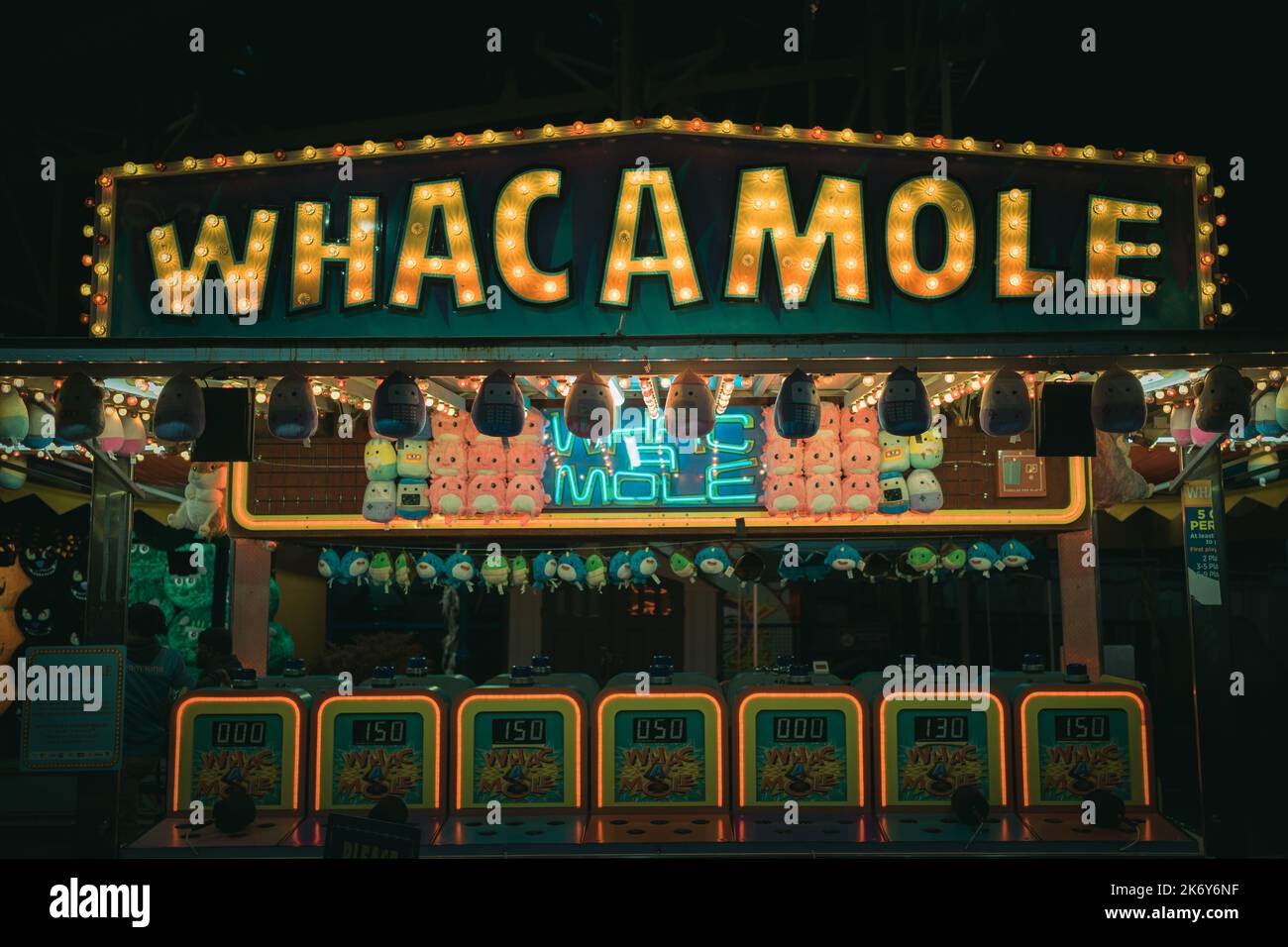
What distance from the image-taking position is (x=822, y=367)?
495 centimetres

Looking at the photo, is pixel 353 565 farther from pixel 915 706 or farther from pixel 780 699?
pixel 915 706

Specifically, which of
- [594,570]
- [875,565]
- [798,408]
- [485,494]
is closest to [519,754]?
[485,494]

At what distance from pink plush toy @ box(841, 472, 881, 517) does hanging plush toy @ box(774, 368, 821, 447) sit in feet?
6.59

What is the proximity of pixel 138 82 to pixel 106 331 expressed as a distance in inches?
300

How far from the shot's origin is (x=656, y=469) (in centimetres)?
733

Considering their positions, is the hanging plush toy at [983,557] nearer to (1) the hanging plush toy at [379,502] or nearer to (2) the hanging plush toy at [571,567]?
(2) the hanging plush toy at [571,567]

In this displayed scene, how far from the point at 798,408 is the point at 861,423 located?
208cm

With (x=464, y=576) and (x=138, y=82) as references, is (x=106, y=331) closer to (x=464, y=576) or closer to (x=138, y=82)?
(x=464, y=576)

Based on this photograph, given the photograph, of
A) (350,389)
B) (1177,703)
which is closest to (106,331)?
(350,389)

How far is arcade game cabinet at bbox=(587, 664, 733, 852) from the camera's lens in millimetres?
5270

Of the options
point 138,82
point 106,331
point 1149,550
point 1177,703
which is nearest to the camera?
point 106,331

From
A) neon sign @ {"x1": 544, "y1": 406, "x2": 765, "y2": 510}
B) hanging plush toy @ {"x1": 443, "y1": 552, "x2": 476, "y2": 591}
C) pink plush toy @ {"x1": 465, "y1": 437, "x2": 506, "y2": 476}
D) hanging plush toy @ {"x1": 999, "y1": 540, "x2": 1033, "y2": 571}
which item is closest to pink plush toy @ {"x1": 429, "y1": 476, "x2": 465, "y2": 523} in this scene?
pink plush toy @ {"x1": 465, "y1": 437, "x2": 506, "y2": 476}

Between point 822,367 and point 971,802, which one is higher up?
point 822,367

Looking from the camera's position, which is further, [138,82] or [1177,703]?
[1177,703]
